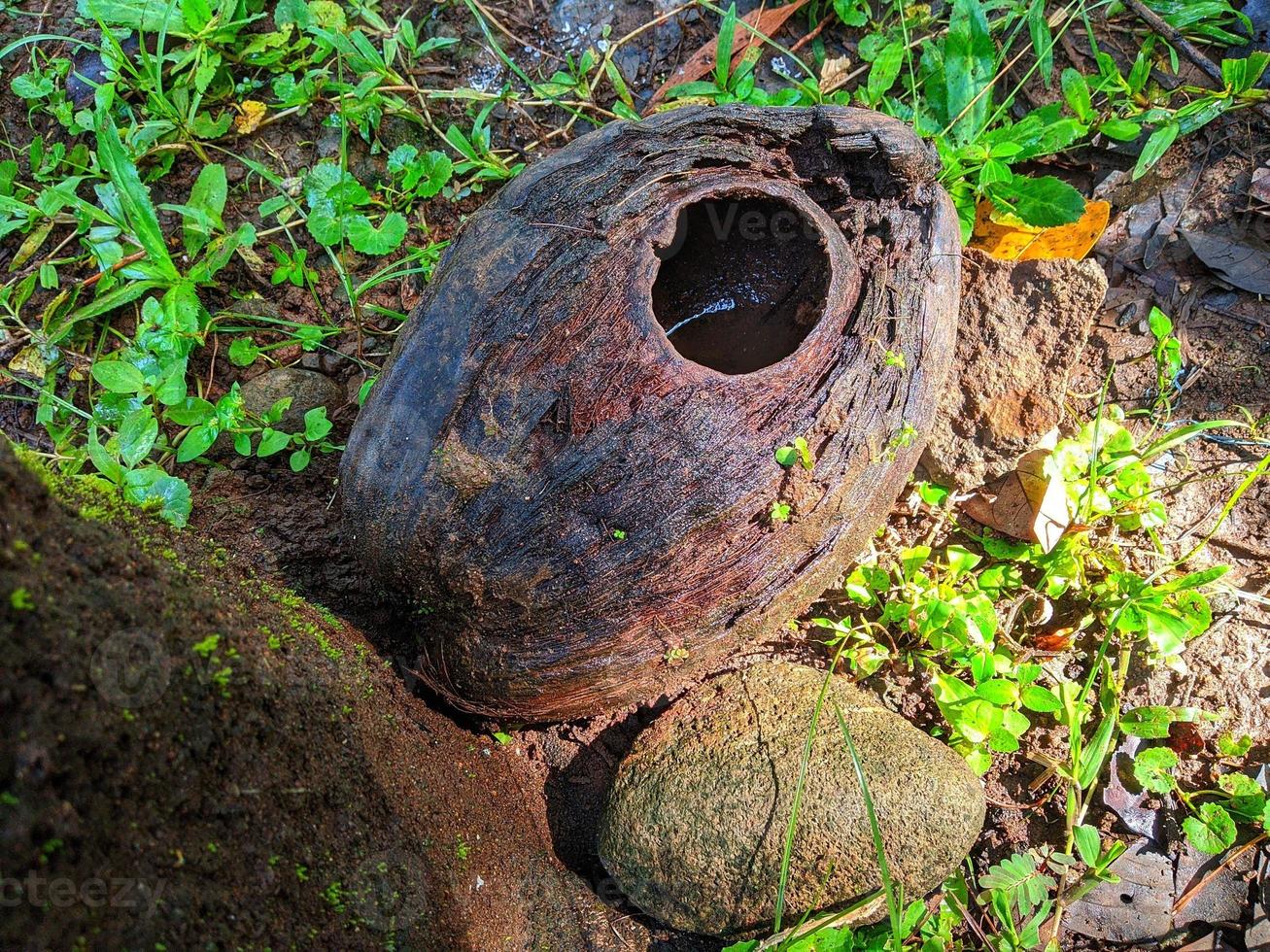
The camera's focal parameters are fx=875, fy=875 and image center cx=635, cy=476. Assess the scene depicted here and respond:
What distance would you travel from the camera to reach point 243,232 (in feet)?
10.6

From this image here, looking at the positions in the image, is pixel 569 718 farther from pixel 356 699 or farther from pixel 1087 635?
pixel 1087 635

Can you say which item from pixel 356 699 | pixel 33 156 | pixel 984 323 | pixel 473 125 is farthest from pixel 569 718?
pixel 33 156

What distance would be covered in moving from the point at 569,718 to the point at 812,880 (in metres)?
0.78

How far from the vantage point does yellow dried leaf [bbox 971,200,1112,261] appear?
327 cm

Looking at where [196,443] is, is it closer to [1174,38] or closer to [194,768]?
[194,768]

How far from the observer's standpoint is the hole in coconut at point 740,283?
2.57m

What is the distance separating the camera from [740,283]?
290 centimetres

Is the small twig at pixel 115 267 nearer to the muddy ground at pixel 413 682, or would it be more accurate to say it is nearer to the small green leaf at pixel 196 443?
the muddy ground at pixel 413 682

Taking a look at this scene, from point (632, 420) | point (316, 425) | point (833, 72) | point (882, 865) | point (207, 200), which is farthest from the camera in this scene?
point (833, 72)

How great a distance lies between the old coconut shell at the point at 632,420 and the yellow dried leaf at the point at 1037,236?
34.9 inches

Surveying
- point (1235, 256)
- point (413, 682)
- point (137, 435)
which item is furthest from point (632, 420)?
point (1235, 256)

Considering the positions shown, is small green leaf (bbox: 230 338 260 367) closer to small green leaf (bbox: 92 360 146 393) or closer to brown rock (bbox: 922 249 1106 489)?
small green leaf (bbox: 92 360 146 393)

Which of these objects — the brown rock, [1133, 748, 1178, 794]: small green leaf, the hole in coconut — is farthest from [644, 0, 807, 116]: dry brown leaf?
[1133, 748, 1178, 794]: small green leaf

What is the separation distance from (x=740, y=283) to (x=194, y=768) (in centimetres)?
213
